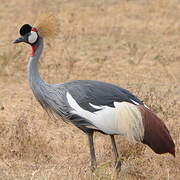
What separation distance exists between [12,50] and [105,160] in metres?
3.90

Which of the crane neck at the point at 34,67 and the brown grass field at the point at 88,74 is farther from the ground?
the crane neck at the point at 34,67

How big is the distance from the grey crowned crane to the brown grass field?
11.2 inches

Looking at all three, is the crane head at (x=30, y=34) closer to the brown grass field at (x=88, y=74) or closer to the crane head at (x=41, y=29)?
the crane head at (x=41, y=29)

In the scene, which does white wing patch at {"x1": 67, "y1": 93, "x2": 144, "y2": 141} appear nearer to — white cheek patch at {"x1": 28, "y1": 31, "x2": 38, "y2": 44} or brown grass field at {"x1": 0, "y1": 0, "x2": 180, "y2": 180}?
brown grass field at {"x1": 0, "y1": 0, "x2": 180, "y2": 180}

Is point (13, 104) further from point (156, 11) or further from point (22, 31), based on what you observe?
point (156, 11)

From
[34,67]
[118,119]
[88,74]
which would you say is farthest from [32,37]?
→ [88,74]

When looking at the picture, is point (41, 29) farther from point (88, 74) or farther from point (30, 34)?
point (88, 74)

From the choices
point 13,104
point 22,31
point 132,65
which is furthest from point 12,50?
point 22,31

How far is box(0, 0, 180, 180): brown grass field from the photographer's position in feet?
16.8

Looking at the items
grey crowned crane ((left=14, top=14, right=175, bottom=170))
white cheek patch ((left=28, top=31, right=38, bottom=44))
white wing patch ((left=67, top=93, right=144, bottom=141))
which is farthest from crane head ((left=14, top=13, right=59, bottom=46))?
white wing patch ((left=67, top=93, right=144, bottom=141))

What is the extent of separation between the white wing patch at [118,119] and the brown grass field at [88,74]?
257 millimetres

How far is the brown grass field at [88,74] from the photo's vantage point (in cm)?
511

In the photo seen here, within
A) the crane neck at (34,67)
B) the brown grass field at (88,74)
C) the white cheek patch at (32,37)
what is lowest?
the brown grass field at (88,74)

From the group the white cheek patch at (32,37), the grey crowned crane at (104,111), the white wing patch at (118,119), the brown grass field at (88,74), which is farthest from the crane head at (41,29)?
the brown grass field at (88,74)
